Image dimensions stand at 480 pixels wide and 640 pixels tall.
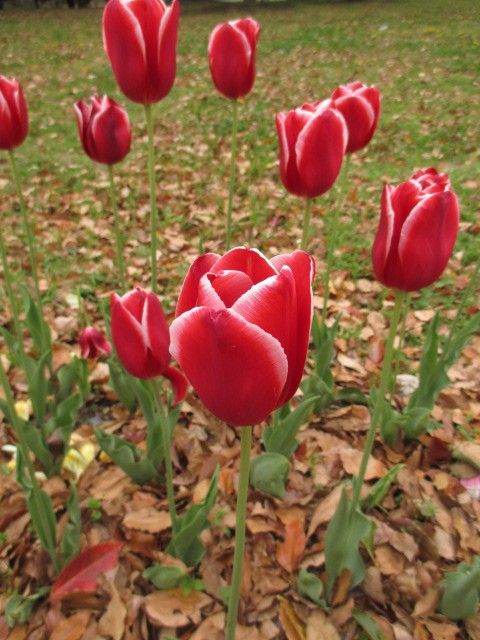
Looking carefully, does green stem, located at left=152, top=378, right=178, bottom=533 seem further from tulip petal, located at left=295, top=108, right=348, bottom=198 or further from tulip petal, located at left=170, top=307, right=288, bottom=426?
tulip petal, located at left=295, top=108, right=348, bottom=198

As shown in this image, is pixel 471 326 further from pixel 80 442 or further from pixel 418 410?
pixel 80 442

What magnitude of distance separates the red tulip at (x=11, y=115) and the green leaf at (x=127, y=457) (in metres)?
0.90

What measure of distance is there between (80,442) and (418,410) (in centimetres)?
119

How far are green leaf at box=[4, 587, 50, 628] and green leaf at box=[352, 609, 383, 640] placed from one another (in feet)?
2.85

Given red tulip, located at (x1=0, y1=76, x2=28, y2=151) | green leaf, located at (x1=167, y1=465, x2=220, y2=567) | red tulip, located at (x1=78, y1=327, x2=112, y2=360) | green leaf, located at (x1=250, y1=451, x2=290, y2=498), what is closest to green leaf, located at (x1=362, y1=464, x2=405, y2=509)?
green leaf, located at (x1=250, y1=451, x2=290, y2=498)

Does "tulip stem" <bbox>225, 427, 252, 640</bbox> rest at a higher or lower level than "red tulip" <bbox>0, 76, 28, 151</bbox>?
lower

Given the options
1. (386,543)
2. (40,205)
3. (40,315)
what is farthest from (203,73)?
(386,543)

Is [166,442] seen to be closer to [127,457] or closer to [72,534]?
[127,457]

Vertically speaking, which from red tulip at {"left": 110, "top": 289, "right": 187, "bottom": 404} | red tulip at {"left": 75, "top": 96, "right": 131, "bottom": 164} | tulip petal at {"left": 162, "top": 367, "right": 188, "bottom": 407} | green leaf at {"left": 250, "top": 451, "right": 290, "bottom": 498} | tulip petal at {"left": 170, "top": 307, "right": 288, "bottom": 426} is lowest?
green leaf at {"left": 250, "top": 451, "right": 290, "bottom": 498}

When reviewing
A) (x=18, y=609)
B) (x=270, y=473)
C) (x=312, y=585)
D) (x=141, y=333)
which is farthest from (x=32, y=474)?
(x=312, y=585)

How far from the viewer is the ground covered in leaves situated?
1.64m

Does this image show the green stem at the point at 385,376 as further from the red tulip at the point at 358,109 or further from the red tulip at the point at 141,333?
the red tulip at the point at 358,109

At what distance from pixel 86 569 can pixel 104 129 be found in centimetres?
125

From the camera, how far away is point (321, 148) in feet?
5.10
